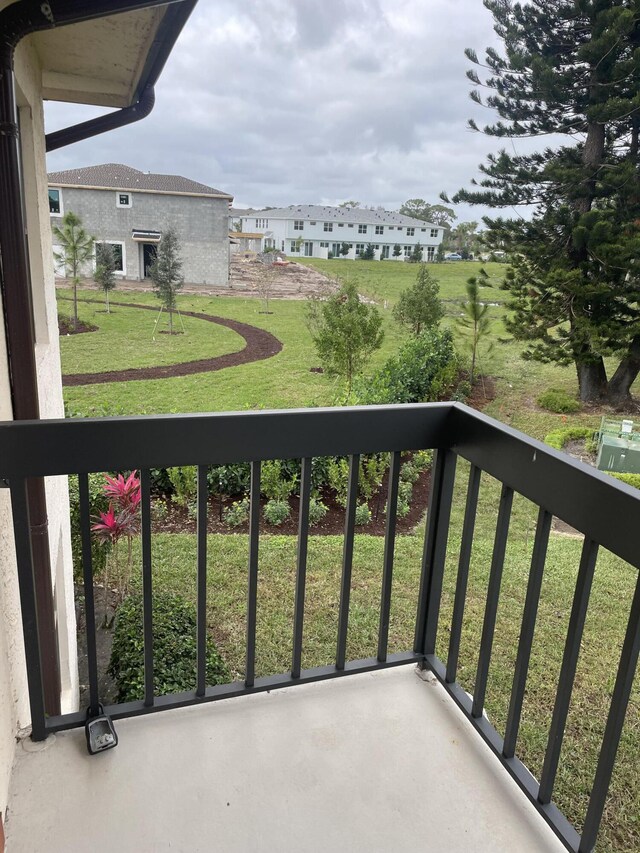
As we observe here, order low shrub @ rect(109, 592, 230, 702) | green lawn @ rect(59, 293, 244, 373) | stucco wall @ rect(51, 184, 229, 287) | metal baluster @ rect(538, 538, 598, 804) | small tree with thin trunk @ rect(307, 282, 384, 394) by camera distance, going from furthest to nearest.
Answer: green lawn @ rect(59, 293, 244, 373) < stucco wall @ rect(51, 184, 229, 287) < small tree with thin trunk @ rect(307, 282, 384, 394) < low shrub @ rect(109, 592, 230, 702) < metal baluster @ rect(538, 538, 598, 804)

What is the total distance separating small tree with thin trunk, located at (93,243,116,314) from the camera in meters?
10.4

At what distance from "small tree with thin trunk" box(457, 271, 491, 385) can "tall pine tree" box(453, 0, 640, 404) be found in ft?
1.99

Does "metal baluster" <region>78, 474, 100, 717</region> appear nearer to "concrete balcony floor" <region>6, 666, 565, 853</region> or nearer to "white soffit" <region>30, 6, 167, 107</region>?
"concrete balcony floor" <region>6, 666, 565, 853</region>

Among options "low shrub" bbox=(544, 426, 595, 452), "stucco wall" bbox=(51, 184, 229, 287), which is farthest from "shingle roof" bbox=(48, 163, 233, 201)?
"low shrub" bbox=(544, 426, 595, 452)

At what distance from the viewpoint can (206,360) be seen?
11.7 m

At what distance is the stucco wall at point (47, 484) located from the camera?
1.01m

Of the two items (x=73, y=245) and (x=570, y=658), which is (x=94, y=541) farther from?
(x=73, y=245)

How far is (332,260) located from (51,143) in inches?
380

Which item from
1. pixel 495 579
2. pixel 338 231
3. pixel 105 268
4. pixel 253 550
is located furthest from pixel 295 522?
pixel 338 231

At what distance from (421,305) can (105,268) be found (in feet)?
19.1

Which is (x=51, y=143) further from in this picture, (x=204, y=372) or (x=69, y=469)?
(x=204, y=372)

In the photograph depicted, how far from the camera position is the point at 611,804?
1866mm

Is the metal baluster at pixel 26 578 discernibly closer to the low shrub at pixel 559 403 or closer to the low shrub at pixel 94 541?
the low shrub at pixel 94 541

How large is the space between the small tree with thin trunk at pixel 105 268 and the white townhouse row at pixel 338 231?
11.9 feet
